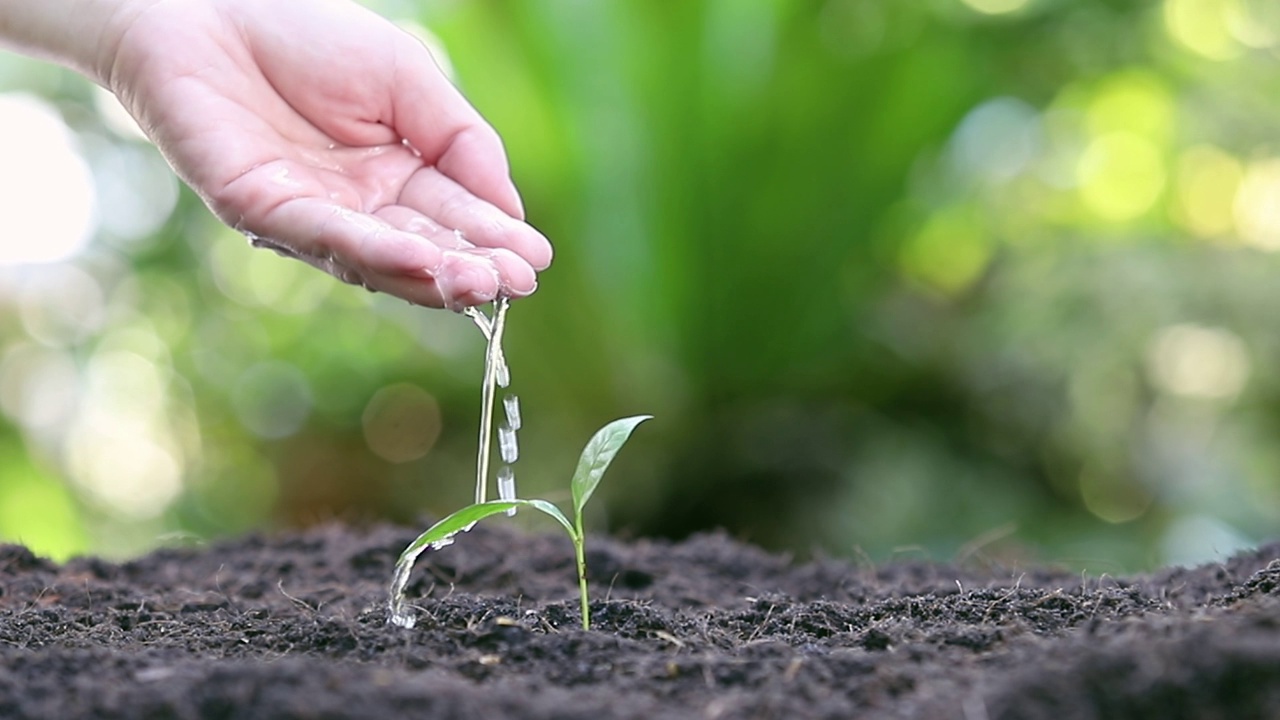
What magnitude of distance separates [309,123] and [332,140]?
30 millimetres

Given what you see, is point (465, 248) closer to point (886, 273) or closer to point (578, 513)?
point (578, 513)

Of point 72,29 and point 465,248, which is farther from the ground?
point 72,29

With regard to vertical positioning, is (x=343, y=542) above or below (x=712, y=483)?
below

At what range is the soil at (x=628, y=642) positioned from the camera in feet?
2.09

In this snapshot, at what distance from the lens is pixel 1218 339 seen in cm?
281

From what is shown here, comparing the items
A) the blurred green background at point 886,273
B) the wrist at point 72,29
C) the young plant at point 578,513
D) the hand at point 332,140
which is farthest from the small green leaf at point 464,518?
the blurred green background at point 886,273

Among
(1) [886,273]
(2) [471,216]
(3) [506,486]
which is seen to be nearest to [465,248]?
(2) [471,216]

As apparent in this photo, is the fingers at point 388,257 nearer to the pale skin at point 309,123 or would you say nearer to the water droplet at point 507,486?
the pale skin at point 309,123

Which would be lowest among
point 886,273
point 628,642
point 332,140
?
point 628,642

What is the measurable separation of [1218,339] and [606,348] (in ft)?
5.12

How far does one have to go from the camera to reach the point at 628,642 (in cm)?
86

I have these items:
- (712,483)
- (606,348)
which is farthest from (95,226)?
(712,483)

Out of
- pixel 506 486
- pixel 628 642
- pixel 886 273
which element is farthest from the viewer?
pixel 886 273

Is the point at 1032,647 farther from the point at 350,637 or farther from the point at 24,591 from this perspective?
the point at 24,591
